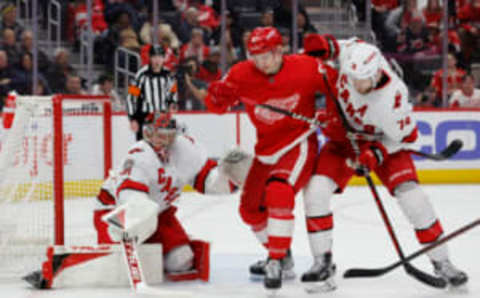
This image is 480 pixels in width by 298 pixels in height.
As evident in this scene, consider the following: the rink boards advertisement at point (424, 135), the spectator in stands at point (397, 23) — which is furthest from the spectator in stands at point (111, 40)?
the spectator in stands at point (397, 23)

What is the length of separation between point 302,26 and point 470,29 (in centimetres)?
162

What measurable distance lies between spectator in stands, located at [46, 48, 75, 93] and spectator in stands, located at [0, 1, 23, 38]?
0.38m

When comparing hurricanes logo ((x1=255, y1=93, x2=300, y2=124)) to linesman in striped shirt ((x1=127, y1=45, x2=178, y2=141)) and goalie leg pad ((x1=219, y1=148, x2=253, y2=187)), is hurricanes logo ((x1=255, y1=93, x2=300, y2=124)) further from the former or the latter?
linesman in striped shirt ((x1=127, y1=45, x2=178, y2=141))

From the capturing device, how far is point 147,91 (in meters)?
5.29

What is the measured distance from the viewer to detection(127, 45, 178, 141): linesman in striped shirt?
17.3ft

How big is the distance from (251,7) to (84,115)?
143 inches

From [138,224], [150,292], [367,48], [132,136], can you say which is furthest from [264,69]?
[132,136]

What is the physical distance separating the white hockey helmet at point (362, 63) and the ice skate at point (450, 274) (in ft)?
2.47

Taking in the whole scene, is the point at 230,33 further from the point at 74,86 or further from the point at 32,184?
the point at 32,184

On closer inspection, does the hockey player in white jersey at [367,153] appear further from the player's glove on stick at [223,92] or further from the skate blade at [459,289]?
the player's glove on stick at [223,92]

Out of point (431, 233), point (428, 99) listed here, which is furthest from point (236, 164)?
point (428, 99)

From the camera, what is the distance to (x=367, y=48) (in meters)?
2.80

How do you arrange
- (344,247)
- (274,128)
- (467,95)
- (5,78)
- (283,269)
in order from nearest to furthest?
(274,128), (283,269), (344,247), (5,78), (467,95)

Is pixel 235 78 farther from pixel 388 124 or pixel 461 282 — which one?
pixel 461 282
